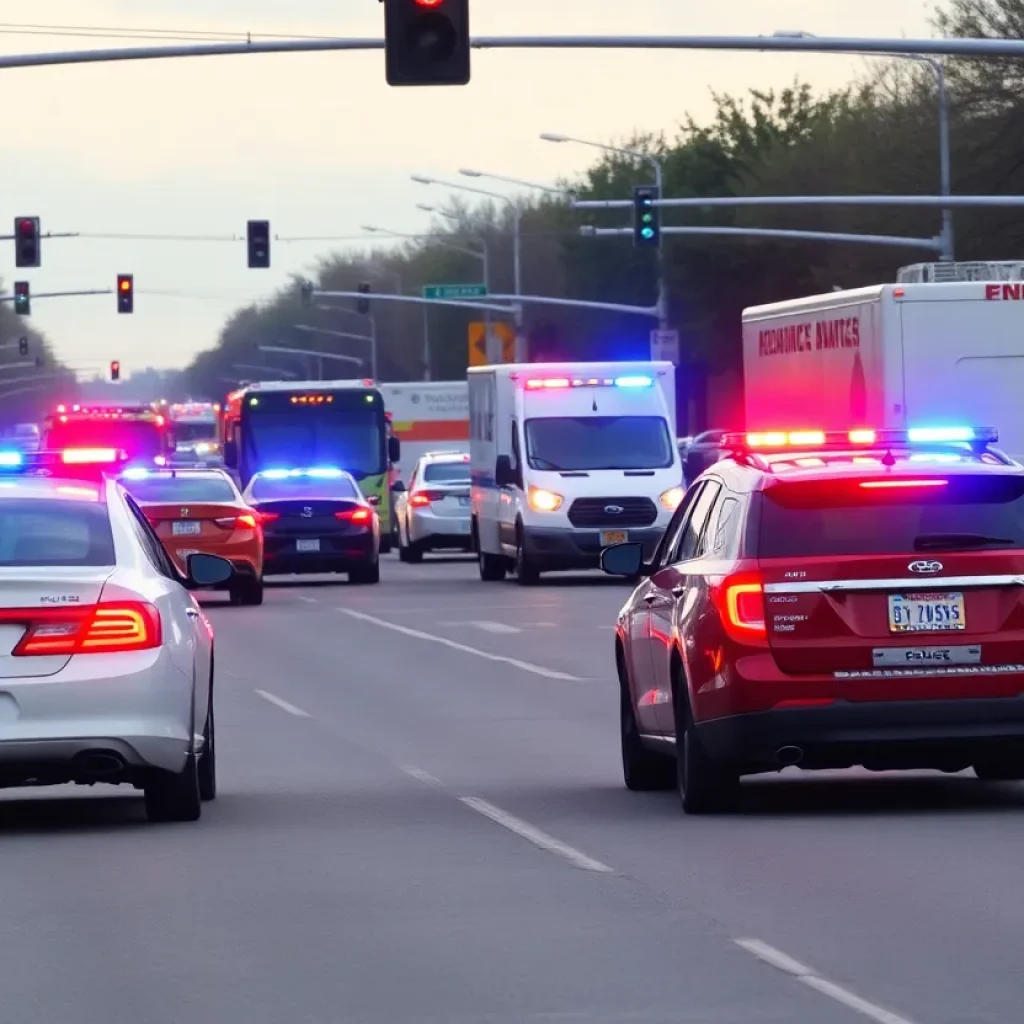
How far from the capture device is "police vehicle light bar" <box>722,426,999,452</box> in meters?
13.2

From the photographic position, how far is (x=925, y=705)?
11930 mm

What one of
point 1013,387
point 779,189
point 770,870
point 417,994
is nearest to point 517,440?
point 1013,387

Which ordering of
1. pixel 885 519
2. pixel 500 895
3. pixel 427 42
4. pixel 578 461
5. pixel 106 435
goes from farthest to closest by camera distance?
1. pixel 106 435
2. pixel 578 461
3. pixel 427 42
4. pixel 885 519
5. pixel 500 895

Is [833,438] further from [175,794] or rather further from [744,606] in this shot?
[175,794]

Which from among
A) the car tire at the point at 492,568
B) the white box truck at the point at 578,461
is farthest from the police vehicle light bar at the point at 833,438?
the car tire at the point at 492,568

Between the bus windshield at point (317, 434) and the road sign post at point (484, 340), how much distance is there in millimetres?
47975

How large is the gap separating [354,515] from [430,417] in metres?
33.2

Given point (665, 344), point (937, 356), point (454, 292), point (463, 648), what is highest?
point (454, 292)

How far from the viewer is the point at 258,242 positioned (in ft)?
165

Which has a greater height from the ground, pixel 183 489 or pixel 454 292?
pixel 454 292

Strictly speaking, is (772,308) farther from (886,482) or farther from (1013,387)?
(886,482)

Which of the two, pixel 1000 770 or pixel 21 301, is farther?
pixel 21 301

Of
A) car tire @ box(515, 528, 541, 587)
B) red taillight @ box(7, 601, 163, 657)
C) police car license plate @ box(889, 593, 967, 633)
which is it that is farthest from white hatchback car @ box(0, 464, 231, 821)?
car tire @ box(515, 528, 541, 587)

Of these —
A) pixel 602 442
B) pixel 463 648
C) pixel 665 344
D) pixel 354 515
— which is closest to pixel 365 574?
pixel 354 515
